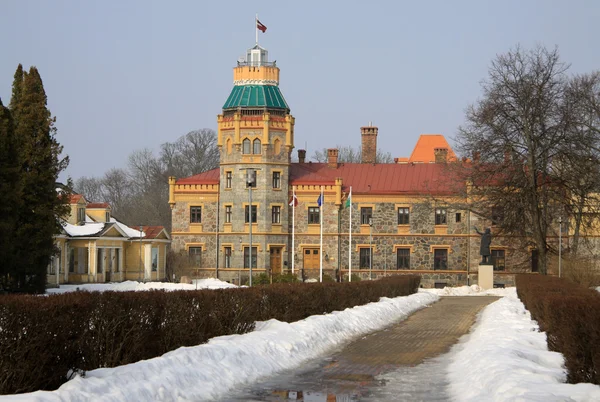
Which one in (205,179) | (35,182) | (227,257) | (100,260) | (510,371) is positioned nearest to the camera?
(510,371)

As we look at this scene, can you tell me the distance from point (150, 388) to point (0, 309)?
2.11 meters

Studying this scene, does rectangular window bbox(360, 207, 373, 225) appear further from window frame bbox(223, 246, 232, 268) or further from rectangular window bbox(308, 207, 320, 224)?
window frame bbox(223, 246, 232, 268)

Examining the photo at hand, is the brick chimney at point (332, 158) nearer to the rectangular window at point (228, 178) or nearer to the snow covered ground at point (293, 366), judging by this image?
the rectangular window at point (228, 178)

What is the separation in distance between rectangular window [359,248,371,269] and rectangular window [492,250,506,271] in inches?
315

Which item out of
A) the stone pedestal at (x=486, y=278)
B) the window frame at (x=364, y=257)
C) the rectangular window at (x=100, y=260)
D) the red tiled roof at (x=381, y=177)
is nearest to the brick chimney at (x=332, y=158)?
the red tiled roof at (x=381, y=177)

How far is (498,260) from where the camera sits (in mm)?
58969

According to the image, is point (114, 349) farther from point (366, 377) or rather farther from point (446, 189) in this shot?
point (446, 189)

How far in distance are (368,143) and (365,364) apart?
50239mm

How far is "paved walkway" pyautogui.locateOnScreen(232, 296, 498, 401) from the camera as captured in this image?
42.4ft

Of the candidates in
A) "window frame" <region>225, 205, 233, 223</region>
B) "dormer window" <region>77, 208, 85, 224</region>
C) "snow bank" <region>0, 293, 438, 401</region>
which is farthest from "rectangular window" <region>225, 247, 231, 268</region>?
"snow bank" <region>0, 293, 438, 401</region>

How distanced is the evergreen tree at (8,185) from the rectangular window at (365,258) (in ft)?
93.8

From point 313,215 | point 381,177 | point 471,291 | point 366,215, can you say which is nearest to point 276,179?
point 313,215

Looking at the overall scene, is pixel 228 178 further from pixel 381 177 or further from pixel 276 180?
pixel 381 177

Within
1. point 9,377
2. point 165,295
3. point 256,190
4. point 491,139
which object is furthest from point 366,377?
point 256,190
